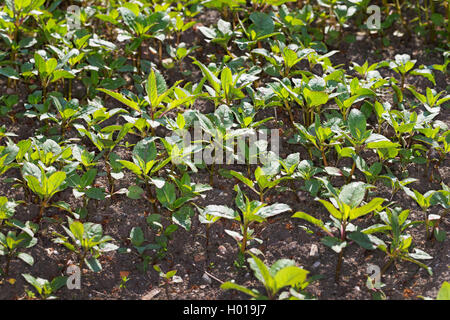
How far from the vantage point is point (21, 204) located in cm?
285

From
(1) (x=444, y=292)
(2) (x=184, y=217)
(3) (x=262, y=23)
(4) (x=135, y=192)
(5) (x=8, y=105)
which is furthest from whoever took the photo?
(3) (x=262, y=23)

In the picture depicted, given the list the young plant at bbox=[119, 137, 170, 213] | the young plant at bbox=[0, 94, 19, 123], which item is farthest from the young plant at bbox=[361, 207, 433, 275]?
the young plant at bbox=[0, 94, 19, 123]

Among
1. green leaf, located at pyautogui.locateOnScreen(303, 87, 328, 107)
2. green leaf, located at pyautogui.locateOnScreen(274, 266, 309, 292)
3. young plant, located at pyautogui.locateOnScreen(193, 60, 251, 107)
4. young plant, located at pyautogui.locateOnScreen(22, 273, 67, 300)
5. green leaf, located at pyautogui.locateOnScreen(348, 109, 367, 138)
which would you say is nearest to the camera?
green leaf, located at pyautogui.locateOnScreen(274, 266, 309, 292)

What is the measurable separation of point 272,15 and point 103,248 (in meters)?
1.92

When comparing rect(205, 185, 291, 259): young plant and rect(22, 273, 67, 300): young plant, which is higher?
rect(205, 185, 291, 259): young plant

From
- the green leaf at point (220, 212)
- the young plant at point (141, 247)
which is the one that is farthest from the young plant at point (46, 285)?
the green leaf at point (220, 212)

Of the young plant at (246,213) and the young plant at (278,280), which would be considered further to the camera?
the young plant at (246,213)

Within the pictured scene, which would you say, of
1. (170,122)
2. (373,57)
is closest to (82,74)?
(170,122)

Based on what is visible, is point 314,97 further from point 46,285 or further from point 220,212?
point 46,285

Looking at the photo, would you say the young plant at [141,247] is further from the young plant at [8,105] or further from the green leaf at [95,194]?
the young plant at [8,105]

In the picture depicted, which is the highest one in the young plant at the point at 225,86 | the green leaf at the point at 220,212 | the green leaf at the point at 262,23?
the green leaf at the point at 262,23

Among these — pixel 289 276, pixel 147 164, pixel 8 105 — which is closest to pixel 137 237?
pixel 147 164

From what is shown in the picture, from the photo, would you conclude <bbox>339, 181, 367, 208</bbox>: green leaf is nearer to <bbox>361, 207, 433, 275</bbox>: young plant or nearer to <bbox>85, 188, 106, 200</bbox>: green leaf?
<bbox>361, 207, 433, 275</bbox>: young plant

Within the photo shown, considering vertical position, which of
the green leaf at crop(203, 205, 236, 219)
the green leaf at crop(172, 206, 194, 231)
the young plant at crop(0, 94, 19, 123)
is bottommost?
the green leaf at crop(172, 206, 194, 231)
